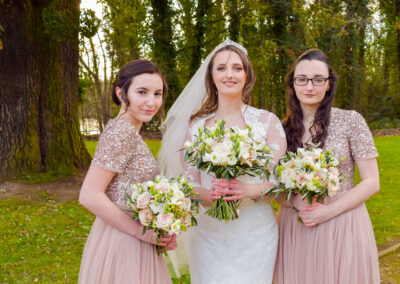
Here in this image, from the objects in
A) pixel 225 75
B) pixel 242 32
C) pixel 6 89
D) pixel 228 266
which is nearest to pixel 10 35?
pixel 6 89

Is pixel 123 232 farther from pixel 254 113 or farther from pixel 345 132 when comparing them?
pixel 345 132

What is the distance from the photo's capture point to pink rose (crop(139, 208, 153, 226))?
8.71 feet

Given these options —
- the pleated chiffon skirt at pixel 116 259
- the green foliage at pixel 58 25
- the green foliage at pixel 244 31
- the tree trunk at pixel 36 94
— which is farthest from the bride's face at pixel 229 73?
the green foliage at pixel 244 31

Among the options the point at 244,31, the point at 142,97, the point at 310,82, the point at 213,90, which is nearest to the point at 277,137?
the point at 310,82

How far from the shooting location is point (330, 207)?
3.24 m

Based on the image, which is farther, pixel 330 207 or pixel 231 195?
pixel 330 207

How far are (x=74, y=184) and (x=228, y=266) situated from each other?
6.78 meters

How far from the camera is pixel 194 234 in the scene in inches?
141

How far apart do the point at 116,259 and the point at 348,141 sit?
199 cm

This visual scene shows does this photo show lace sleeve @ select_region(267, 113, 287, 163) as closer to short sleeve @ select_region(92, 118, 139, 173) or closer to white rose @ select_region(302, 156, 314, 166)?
white rose @ select_region(302, 156, 314, 166)

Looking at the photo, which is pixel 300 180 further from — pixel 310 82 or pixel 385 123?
pixel 385 123

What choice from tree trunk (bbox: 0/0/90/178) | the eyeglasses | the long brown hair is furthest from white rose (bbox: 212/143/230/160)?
tree trunk (bbox: 0/0/90/178)

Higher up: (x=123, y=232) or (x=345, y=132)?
(x=345, y=132)

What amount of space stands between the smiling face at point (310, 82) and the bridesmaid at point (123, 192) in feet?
3.83
